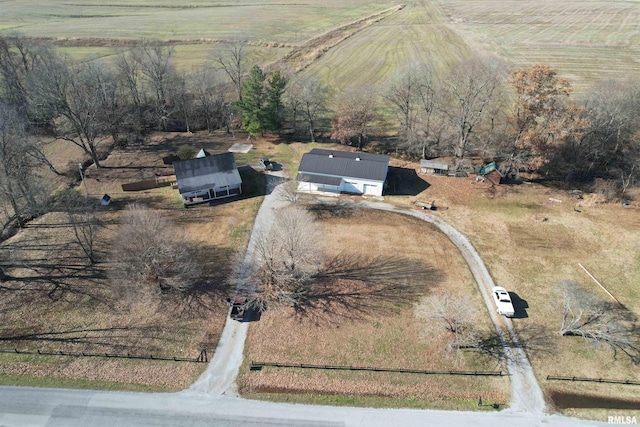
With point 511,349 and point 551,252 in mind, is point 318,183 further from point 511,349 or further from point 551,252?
point 511,349

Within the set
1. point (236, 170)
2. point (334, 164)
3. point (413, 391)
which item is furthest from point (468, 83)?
point (413, 391)

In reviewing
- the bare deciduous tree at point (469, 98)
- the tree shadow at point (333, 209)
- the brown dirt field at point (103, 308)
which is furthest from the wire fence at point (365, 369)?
the bare deciduous tree at point (469, 98)

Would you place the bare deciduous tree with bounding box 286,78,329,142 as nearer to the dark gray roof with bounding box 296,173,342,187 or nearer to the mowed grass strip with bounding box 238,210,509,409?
the dark gray roof with bounding box 296,173,342,187

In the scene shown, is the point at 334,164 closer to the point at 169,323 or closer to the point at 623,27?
the point at 169,323

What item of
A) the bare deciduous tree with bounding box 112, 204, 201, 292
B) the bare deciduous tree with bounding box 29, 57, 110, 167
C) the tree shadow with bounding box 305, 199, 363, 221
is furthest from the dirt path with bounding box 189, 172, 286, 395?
the bare deciduous tree with bounding box 29, 57, 110, 167

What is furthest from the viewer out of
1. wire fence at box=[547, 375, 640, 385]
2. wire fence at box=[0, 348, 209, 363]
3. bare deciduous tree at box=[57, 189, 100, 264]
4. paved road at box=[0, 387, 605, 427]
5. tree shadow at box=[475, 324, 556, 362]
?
bare deciduous tree at box=[57, 189, 100, 264]
